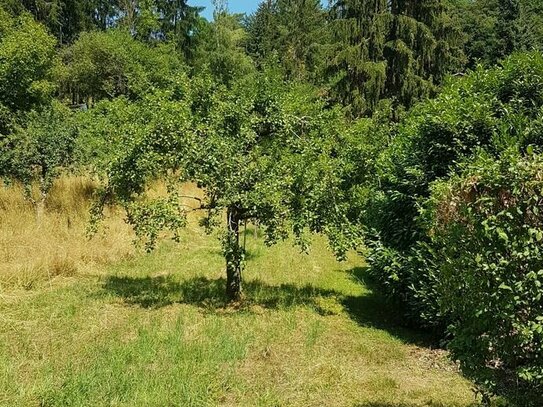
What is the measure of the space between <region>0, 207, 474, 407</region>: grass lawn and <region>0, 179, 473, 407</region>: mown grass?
0.7 inches

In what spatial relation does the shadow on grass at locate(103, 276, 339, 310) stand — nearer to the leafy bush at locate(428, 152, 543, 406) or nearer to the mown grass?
the mown grass

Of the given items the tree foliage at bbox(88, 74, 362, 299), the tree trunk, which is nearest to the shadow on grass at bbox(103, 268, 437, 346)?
the tree trunk

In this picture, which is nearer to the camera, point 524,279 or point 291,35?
point 524,279

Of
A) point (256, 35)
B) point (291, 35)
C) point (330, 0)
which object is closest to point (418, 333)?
point (330, 0)

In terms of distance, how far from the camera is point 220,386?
4961 mm

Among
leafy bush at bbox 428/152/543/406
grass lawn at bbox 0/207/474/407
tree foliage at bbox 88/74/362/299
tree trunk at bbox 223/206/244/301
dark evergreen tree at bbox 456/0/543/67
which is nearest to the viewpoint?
leafy bush at bbox 428/152/543/406

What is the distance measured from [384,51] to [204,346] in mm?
21005

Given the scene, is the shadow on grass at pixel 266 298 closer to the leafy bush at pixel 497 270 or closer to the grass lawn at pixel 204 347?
the grass lawn at pixel 204 347

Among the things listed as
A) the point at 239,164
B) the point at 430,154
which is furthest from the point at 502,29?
the point at 239,164

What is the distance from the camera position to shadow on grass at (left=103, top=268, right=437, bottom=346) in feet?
25.8

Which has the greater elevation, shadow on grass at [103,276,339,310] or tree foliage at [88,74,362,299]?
tree foliage at [88,74,362,299]

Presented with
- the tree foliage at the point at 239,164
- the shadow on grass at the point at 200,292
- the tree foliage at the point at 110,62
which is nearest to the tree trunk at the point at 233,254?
the tree foliage at the point at 239,164

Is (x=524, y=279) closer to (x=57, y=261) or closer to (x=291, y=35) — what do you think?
(x=57, y=261)

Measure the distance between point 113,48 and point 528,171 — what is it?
104 feet
